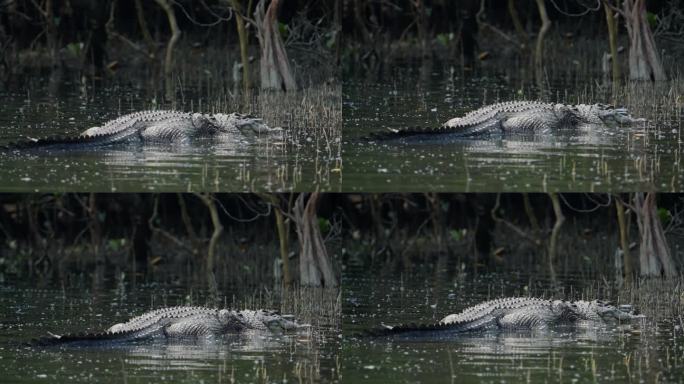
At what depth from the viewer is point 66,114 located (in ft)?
59.1

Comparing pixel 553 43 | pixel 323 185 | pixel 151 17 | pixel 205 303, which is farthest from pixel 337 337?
pixel 151 17

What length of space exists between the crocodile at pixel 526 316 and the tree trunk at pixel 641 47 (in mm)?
4609

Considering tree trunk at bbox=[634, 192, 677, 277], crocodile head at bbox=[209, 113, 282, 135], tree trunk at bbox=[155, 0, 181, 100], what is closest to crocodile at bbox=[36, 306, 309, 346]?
crocodile head at bbox=[209, 113, 282, 135]

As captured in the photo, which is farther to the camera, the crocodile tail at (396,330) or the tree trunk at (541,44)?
the tree trunk at (541,44)

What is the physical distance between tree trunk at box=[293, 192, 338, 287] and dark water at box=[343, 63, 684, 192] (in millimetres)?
1296

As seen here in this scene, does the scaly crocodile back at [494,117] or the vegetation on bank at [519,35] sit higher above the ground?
the vegetation on bank at [519,35]

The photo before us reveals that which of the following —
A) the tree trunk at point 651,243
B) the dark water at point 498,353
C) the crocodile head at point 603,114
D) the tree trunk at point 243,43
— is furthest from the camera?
the tree trunk at point 243,43

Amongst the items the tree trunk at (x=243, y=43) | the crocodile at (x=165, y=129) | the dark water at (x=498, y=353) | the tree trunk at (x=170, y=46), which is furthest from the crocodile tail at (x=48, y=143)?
the tree trunk at (x=170, y=46)

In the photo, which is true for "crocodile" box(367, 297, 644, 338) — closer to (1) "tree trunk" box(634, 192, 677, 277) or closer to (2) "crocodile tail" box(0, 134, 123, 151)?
(1) "tree trunk" box(634, 192, 677, 277)

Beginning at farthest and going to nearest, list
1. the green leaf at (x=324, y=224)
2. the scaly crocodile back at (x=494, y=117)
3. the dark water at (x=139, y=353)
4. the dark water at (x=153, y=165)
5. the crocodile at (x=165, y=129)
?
the green leaf at (x=324, y=224)
the scaly crocodile back at (x=494, y=117)
the crocodile at (x=165, y=129)
the dark water at (x=153, y=165)
the dark water at (x=139, y=353)

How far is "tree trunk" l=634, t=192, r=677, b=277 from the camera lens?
19.2 meters

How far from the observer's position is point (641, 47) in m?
19.9

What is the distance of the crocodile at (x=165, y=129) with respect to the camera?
1616 cm

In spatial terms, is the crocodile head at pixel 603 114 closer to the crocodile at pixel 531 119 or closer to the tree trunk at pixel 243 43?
the crocodile at pixel 531 119
